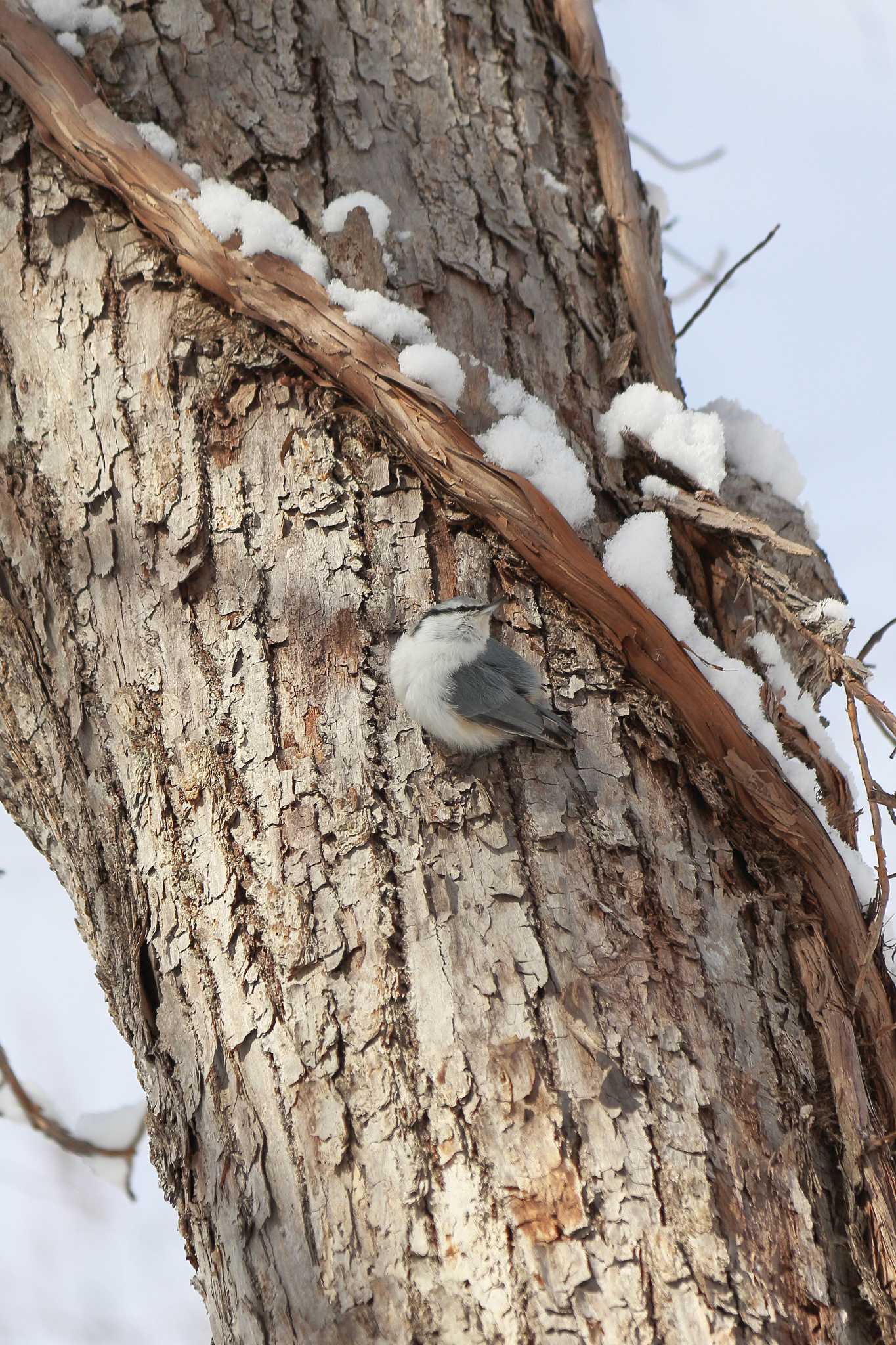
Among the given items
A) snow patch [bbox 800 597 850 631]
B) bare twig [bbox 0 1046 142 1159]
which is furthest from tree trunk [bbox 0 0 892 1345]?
bare twig [bbox 0 1046 142 1159]

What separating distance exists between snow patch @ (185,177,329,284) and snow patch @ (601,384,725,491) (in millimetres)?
409

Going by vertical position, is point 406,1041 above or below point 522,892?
below

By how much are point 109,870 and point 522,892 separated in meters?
0.57

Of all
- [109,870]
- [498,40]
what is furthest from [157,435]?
[498,40]

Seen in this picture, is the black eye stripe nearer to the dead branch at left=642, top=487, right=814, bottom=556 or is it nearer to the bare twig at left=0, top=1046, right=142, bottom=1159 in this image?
the dead branch at left=642, top=487, right=814, bottom=556

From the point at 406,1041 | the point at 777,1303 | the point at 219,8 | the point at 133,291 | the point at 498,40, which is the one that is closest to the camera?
the point at 777,1303

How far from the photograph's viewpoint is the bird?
4.04ft

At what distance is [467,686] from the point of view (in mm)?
1219

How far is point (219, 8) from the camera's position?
68.3 inches

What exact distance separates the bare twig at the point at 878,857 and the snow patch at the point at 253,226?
0.86m

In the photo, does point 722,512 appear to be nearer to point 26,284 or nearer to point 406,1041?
point 406,1041

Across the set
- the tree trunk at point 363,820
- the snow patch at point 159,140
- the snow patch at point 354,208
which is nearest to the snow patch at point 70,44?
the tree trunk at point 363,820

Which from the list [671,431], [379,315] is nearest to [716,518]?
[671,431]

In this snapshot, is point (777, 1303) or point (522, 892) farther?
point (522, 892)
